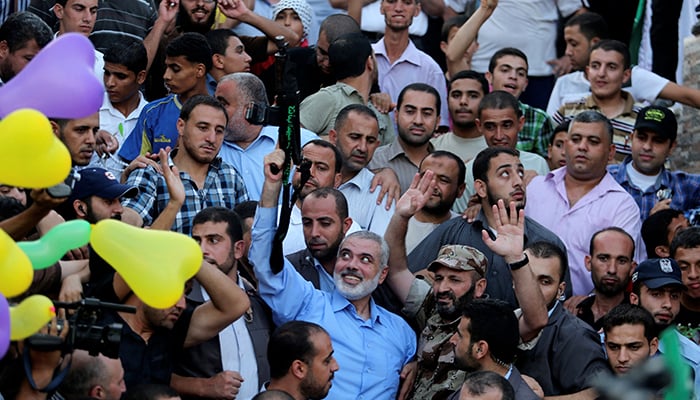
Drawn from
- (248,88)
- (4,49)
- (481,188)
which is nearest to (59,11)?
(4,49)

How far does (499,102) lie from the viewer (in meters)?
10.3

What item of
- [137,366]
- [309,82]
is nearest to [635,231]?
[309,82]

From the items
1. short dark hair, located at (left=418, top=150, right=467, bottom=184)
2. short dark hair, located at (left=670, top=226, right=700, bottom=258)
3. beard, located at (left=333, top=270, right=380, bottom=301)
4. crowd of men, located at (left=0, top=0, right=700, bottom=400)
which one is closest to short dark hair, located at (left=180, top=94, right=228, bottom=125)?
crowd of men, located at (left=0, top=0, right=700, bottom=400)

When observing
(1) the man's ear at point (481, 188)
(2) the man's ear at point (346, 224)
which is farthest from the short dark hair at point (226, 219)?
(1) the man's ear at point (481, 188)

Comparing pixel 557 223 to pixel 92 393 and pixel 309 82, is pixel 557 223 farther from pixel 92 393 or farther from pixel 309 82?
pixel 92 393

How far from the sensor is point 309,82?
11.2m

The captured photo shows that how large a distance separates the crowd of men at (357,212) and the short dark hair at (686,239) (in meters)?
0.02

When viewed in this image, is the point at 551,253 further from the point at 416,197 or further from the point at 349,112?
the point at 349,112

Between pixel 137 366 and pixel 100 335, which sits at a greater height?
pixel 100 335

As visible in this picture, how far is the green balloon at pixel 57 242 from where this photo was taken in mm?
4980

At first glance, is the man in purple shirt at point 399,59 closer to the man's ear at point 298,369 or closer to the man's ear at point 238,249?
the man's ear at point 238,249

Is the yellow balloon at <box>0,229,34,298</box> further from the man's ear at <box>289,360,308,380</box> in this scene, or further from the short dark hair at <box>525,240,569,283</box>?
the short dark hair at <box>525,240,569,283</box>

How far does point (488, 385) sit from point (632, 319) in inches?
56.5

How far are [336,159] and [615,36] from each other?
5175mm
